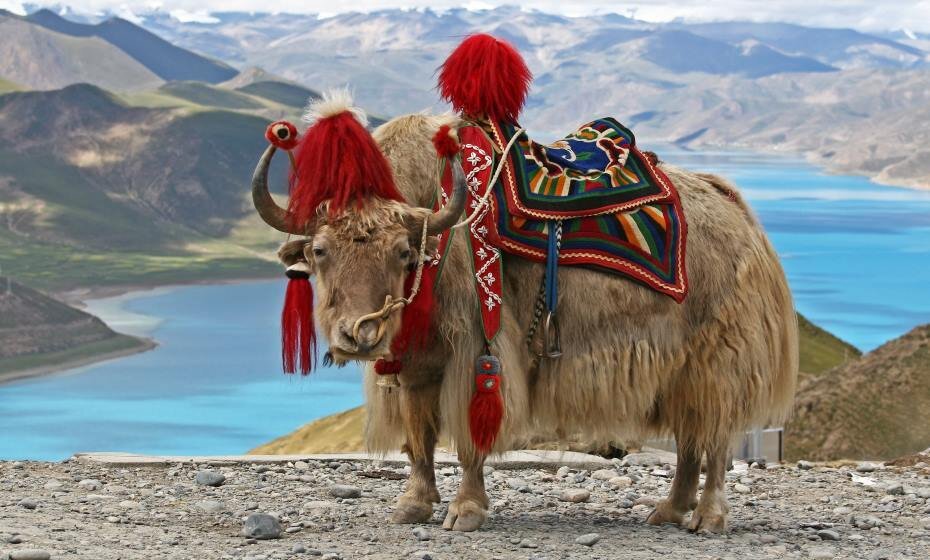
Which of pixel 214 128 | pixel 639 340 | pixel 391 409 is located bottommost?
pixel 391 409

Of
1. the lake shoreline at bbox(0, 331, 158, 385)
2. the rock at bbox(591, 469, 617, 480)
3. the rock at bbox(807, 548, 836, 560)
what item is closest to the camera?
the rock at bbox(807, 548, 836, 560)

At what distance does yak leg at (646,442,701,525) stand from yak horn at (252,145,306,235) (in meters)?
2.09

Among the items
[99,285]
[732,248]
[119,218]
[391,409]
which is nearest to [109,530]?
[391,409]

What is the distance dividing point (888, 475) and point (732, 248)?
2.55 metres

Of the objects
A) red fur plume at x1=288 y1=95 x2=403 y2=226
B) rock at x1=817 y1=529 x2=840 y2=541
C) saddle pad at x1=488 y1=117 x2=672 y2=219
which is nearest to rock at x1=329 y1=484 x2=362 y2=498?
saddle pad at x1=488 y1=117 x2=672 y2=219

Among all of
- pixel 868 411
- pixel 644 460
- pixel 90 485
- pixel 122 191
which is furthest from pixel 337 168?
pixel 122 191

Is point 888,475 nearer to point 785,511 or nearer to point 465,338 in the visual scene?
point 785,511

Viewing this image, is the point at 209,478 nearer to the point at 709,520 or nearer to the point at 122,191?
the point at 709,520

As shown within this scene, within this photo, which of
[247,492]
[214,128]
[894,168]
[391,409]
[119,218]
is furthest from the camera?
[894,168]

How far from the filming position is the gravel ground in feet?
15.6

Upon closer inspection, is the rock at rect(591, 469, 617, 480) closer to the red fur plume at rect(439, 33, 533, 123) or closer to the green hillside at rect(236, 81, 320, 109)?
the red fur plume at rect(439, 33, 533, 123)

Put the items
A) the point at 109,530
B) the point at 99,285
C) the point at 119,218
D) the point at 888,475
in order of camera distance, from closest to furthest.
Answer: the point at 109,530
the point at 888,475
the point at 99,285
the point at 119,218

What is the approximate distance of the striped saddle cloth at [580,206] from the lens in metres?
5.10

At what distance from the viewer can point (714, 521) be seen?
5.45m
